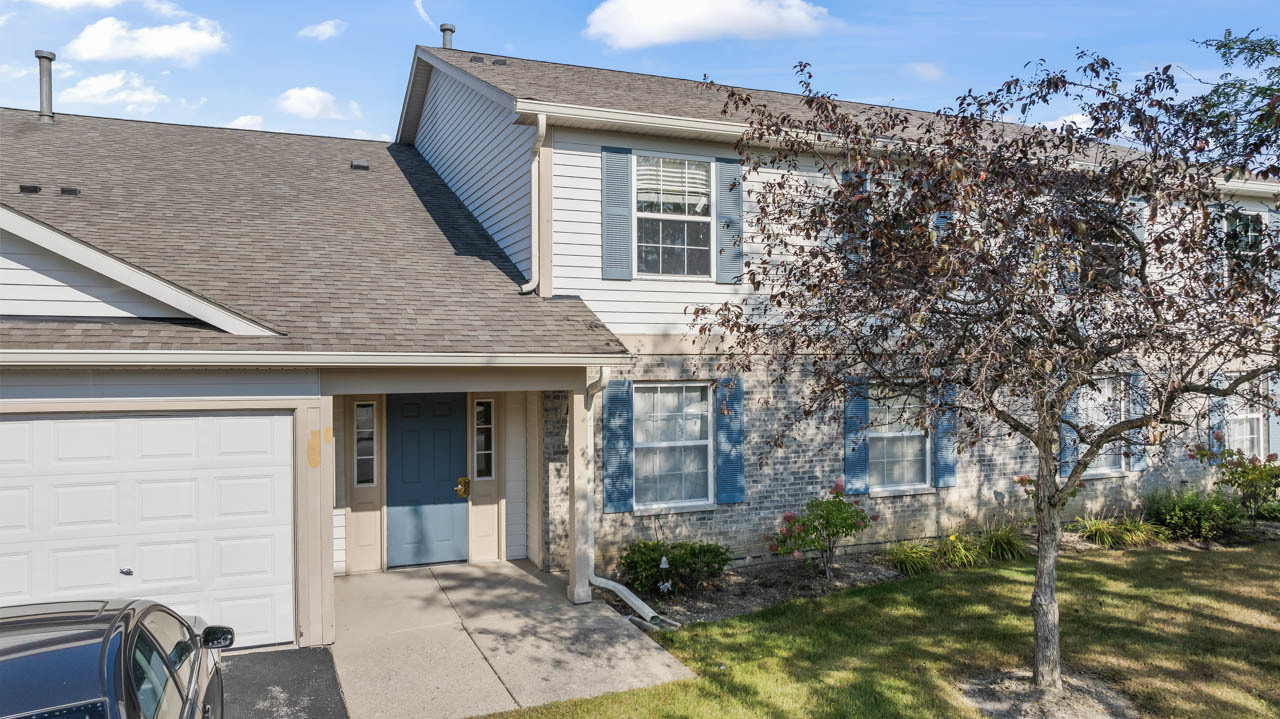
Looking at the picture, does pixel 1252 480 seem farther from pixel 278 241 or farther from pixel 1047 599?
pixel 278 241

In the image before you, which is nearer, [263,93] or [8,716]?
[8,716]

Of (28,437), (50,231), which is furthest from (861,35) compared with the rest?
(28,437)

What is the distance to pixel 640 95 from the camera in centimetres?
1144

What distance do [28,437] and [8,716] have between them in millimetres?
4536

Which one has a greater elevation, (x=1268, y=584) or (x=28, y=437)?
(x=28, y=437)

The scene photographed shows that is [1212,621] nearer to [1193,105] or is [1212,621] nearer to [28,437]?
[1193,105]

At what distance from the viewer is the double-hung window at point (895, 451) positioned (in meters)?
11.3

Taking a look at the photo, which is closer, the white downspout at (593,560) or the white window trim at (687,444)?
the white downspout at (593,560)

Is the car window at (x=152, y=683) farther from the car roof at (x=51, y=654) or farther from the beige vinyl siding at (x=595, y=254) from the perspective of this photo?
the beige vinyl siding at (x=595, y=254)

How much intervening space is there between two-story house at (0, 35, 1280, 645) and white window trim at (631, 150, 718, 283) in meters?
0.04

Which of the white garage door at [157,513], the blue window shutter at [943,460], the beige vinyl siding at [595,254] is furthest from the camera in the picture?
the blue window shutter at [943,460]

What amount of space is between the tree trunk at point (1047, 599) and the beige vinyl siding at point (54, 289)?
26.6 feet

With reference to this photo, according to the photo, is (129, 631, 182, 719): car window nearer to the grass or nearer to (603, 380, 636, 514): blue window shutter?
the grass

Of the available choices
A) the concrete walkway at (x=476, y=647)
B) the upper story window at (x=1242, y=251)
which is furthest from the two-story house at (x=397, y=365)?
the upper story window at (x=1242, y=251)
